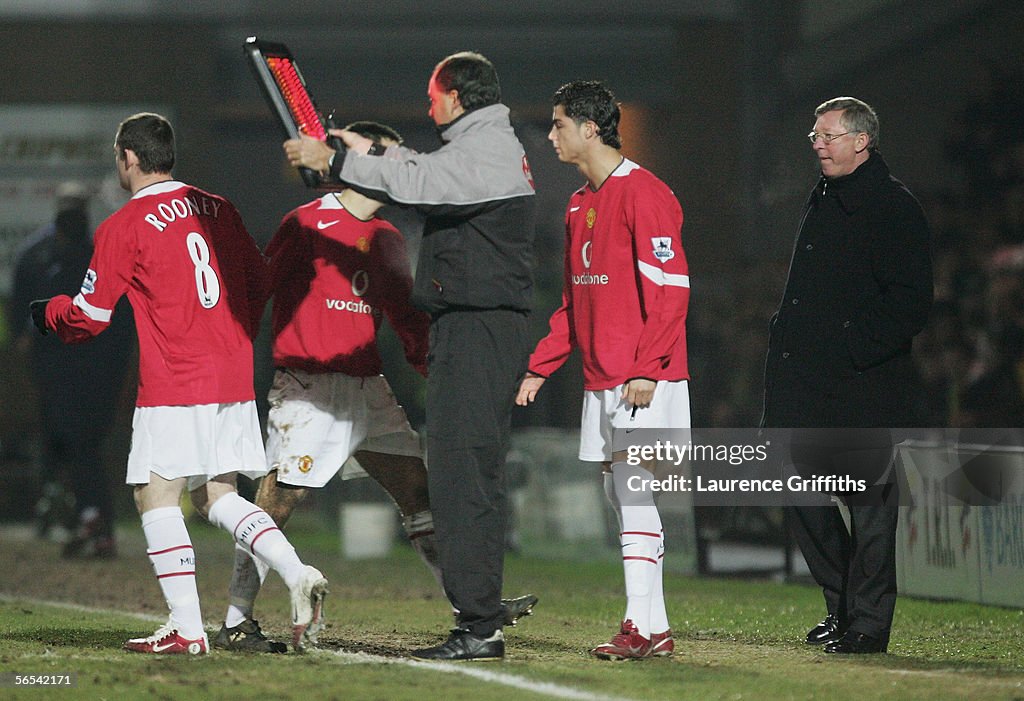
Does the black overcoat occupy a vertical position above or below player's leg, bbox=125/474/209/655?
above

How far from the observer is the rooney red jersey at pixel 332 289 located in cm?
717

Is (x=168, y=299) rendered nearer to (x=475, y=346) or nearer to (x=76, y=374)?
(x=475, y=346)

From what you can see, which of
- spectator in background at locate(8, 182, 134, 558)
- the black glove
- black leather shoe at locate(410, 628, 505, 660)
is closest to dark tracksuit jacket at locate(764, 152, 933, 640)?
black leather shoe at locate(410, 628, 505, 660)

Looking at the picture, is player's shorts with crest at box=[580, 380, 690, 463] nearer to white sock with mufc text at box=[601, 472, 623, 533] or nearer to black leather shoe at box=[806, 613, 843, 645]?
white sock with mufc text at box=[601, 472, 623, 533]

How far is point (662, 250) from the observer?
6465 mm

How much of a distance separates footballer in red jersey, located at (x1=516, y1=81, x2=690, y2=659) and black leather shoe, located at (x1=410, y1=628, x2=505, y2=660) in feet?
1.31

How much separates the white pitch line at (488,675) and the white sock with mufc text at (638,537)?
655 mm

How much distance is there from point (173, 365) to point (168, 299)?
0.85ft

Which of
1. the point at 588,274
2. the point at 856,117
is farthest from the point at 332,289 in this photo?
the point at 856,117

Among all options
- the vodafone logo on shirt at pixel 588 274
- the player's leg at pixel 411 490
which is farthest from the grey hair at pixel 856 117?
the player's leg at pixel 411 490

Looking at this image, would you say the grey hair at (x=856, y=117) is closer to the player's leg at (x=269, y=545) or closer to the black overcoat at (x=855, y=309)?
the black overcoat at (x=855, y=309)

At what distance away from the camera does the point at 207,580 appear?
37.8 ft

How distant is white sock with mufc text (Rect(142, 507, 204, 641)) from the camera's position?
662 cm

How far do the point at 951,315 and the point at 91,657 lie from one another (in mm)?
9266
